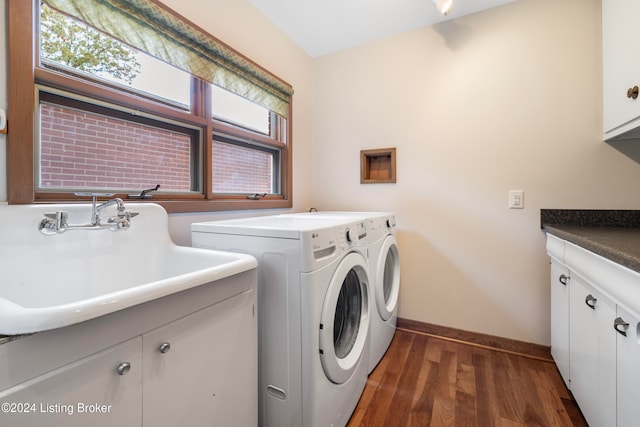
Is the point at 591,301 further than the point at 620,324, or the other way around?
the point at 591,301

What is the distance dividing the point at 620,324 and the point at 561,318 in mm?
681

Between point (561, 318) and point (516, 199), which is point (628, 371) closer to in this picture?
point (561, 318)

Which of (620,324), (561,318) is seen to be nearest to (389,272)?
(561,318)

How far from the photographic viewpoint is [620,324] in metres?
0.89

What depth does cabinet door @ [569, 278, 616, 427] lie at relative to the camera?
3.21ft

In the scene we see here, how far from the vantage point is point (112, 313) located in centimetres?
60

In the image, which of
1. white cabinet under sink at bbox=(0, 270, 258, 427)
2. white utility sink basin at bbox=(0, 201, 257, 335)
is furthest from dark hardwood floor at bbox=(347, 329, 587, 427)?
white utility sink basin at bbox=(0, 201, 257, 335)

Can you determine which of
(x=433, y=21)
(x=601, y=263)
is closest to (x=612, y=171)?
(x=601, y=263)

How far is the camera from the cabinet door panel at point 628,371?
0.82 metres

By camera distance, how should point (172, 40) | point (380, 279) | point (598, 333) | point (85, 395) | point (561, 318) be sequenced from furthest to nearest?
point (380, 279) < point (561, 318) < point (172, 40) < point (598, 333) < point (85, 395)

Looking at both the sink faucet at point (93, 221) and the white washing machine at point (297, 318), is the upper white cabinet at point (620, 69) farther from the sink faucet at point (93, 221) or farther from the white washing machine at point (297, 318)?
the sink faucet at point (93, 221)

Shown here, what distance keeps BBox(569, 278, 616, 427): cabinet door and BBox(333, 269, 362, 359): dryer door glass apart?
0.97 metres

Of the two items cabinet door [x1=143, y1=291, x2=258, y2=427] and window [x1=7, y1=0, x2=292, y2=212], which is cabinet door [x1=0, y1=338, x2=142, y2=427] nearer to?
cabinet door [x1=143, y1=291, x2=258, y2=427]

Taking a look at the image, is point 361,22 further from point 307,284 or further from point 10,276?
point 10,276
